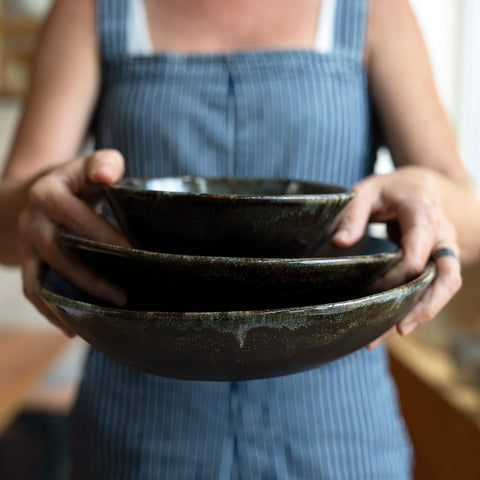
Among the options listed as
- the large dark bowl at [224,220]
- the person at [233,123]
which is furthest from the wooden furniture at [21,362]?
the large dark bowl at [224,220]

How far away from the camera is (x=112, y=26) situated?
729 mm

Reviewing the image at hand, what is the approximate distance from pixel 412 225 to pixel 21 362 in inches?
70.1

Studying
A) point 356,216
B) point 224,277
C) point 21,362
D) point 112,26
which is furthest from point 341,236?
point 21,362

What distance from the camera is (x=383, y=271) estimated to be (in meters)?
0.40

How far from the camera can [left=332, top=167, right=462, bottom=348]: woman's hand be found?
1.37 ft

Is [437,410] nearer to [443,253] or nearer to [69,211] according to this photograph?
[443,253]

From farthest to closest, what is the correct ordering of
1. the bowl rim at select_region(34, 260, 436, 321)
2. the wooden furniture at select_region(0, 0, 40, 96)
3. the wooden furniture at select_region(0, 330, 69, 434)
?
the wooden furniture at select_region(0, 0, 40, 96), the wooden furniture at select_region(0, 330, 69, 434), the bowl rim at select_region(34, 260, 436, 321)

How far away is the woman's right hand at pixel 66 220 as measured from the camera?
0.41m

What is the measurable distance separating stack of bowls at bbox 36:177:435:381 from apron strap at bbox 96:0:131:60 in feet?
1.32

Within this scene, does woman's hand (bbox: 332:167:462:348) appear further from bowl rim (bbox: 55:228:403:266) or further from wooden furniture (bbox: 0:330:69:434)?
wooden furniture (bbox: 0:330:69:434)

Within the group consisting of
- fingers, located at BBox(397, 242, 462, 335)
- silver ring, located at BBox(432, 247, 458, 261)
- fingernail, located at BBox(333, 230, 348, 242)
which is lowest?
fingers, located at BBox(397, 242, 462, 335)

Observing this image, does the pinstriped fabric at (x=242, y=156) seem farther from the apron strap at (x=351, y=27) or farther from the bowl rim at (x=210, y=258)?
the bowl rim at (x=210, y=258)

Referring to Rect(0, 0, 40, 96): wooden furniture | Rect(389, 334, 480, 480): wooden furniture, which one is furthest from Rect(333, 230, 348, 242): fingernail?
Rect(0, 0, 40, 96): wooden furniture

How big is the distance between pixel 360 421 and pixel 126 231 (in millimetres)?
481
